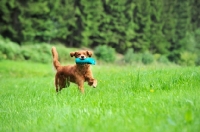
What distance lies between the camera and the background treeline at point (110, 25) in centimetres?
3825

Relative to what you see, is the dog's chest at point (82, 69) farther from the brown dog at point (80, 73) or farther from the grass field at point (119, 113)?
the grass field at point (119, 113)

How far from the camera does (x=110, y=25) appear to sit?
47250 millimetres

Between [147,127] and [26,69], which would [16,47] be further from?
→ [147,127]

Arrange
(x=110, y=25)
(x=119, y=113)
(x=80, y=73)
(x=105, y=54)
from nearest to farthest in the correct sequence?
(x=119, y=113)
(x=80, y=73)
(x=105, y=54)
(x=110, y=25)

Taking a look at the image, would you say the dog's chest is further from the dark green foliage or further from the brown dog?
the dark green foliage

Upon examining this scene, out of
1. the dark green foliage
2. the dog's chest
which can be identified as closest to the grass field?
the dog's chest

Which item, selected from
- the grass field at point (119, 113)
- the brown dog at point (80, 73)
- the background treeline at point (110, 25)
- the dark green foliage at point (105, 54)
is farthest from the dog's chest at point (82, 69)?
the dark green foliage at point (105, 54)

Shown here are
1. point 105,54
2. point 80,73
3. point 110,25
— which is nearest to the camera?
point 80,73

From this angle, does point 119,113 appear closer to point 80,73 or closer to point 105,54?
point 80,73

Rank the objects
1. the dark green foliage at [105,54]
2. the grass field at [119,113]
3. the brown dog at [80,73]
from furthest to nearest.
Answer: the dark green foliage at [105,54] < the brown dog at [80,73] < the grass field at [119,113]

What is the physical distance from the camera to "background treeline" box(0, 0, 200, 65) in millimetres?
38250

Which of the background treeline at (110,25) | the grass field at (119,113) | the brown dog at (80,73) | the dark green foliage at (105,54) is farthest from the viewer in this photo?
the dark green foliage at (105,54)

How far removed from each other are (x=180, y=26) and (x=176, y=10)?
306cm

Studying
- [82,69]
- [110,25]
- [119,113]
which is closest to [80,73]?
[82,69]
